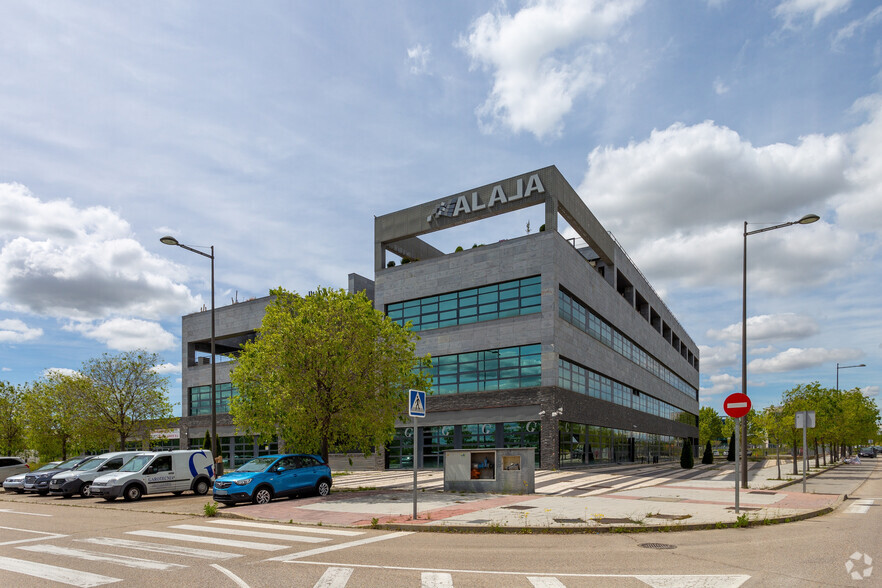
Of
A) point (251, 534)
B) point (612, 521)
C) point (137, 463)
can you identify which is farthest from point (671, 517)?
point (137, 463)

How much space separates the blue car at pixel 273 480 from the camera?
62.3 ft

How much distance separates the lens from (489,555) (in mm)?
10445

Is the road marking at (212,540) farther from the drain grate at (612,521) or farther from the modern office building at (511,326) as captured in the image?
the modern office building at (511,326)

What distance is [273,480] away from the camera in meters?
19.8

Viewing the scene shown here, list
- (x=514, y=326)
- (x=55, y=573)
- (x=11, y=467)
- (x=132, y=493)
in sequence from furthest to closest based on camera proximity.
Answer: (x=514, y=326) → (x=11, y=467) → (x=132, y=493) → (x=55, y=573)

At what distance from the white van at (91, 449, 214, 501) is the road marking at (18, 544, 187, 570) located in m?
11.6

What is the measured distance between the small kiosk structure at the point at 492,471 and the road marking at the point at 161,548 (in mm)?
11525

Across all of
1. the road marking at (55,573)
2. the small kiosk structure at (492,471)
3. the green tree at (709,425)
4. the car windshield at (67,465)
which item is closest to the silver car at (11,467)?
the car windshield at (67,465)

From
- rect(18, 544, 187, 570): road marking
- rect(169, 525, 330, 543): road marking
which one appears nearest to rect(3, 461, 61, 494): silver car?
rect(169, 525, 330, 543): road marking

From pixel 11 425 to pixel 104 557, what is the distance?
1707 inches

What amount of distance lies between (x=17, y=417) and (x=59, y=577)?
43966 millimetres

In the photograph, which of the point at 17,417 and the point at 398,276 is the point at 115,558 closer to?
the point at 398,276

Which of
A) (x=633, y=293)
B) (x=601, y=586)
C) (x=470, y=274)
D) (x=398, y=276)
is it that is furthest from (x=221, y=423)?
(x=601, y=586)

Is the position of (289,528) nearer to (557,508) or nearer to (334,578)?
(334,578)
